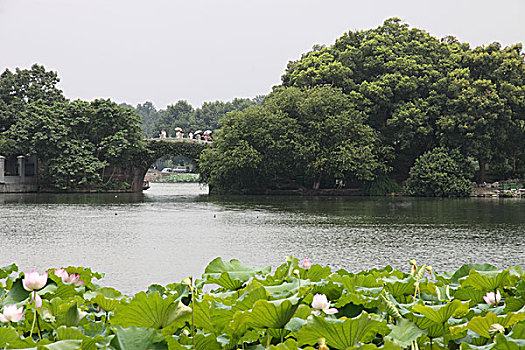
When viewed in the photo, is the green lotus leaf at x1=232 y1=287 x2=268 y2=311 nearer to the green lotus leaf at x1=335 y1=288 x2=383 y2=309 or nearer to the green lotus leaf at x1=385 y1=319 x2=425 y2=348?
the green lotus leaf at x1=335 y1=288 x2=383 y2=309

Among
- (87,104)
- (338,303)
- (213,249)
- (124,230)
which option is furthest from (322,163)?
(338,303)

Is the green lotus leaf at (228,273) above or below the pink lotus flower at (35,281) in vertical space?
below

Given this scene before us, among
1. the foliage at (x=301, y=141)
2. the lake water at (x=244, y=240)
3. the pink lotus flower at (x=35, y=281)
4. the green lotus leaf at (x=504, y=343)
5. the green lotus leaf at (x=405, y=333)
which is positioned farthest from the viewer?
the foliage at (x=301, y=141)

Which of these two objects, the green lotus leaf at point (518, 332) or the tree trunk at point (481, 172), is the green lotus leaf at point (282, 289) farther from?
the tree trunk at point (481, 172)

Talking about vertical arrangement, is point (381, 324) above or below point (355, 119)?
below

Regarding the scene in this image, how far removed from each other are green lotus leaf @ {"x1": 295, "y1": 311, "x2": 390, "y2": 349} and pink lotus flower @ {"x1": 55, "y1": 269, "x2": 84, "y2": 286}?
1.32 metres

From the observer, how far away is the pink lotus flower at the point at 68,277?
2.76m

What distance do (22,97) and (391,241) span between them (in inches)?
1193

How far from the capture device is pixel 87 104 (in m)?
33.7

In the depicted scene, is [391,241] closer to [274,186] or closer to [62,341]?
[62,341]

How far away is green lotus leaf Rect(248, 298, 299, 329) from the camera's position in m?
1.91

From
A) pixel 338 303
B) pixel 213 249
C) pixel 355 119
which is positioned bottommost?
pixel 213 249

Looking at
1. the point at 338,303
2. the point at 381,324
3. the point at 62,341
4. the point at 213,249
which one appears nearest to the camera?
the point at 62,341

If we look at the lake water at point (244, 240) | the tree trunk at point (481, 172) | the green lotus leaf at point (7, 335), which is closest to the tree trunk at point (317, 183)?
the tree trunk at point (481, 172)
